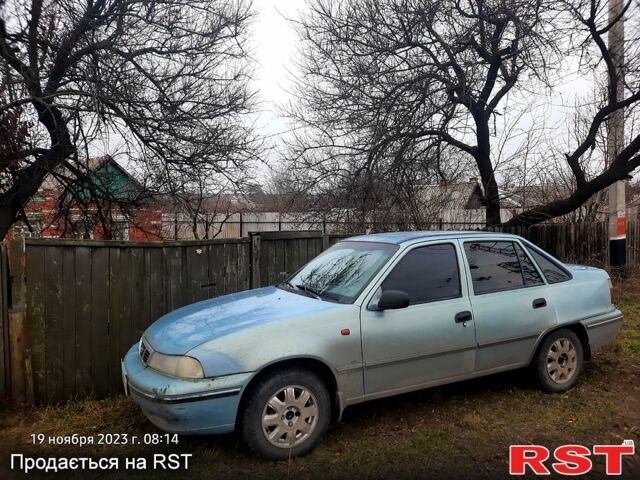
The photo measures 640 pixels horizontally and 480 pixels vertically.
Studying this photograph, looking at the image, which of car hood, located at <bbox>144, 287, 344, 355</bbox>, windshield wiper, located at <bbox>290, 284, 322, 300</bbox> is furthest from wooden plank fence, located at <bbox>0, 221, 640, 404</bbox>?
car hood, located at <bbox>144, 287, 344, 355</bbox>

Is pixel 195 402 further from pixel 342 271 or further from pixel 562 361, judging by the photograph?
pixel 562 361

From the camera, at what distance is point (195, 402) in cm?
310

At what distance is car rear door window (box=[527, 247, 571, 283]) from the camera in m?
4.72

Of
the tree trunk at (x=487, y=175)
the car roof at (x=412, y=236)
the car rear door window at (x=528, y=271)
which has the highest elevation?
the tree trunk at (x=487, y=175)

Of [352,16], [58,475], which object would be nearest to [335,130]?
[352,16]

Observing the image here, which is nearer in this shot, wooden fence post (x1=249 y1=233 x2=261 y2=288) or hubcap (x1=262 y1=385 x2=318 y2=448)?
hubcap (x1=262 y1=385 x2=318 y2=448)

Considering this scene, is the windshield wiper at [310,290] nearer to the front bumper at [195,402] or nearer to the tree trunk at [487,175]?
the front bumper at [195,402]

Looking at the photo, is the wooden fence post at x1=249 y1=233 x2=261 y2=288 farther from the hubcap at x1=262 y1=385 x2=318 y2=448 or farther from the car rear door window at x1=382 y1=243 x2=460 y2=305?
the hubcap at x1=262 y1=385 x2=318 y2=448

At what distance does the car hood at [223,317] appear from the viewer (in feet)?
11.1

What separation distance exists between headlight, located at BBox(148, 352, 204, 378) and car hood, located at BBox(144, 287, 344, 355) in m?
0.04

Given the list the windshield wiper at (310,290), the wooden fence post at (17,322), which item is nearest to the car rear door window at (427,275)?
the windshield wiper at (310,290)

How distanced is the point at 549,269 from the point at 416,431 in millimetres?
2201
